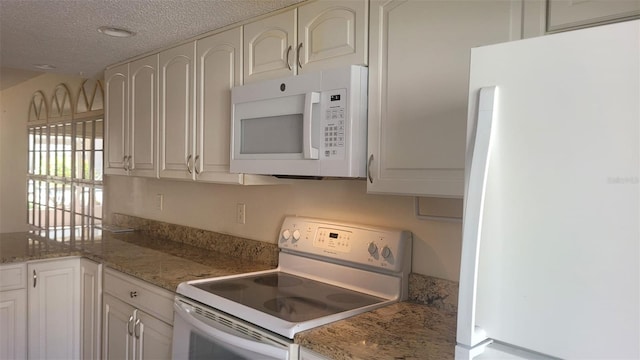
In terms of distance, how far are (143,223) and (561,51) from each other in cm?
321

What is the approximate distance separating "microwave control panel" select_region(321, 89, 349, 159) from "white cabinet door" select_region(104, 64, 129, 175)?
1869mm

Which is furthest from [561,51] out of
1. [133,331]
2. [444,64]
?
[133,331]

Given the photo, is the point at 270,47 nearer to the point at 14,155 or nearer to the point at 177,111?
the point at 177,111

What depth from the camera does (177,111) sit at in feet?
8.66

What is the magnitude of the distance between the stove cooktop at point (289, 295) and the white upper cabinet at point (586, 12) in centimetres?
112

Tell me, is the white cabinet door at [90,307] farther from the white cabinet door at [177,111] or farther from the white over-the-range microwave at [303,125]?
the white over-the-range microwave at [303,125]

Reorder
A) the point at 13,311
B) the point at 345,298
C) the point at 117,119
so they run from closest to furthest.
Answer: the point at 345,298 < the point at 13,311 < the point at 117,119

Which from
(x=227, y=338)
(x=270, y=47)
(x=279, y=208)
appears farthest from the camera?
(x=279, y=208)

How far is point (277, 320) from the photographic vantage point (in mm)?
1575

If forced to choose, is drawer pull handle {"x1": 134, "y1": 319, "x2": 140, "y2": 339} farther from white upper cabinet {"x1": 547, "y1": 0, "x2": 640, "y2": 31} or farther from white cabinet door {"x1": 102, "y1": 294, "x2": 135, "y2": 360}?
white upper cabinet {"x1": 547, "y1": 0, "x2": 640, "y2": 31}

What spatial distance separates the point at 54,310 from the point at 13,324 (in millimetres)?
202

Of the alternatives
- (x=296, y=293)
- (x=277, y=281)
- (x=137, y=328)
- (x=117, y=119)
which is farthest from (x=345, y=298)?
(x=117, y=119)

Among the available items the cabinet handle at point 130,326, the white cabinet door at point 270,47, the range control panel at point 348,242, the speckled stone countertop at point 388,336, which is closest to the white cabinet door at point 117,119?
the cabinet handle at point 130,326

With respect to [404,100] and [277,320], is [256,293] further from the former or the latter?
[404,100]
